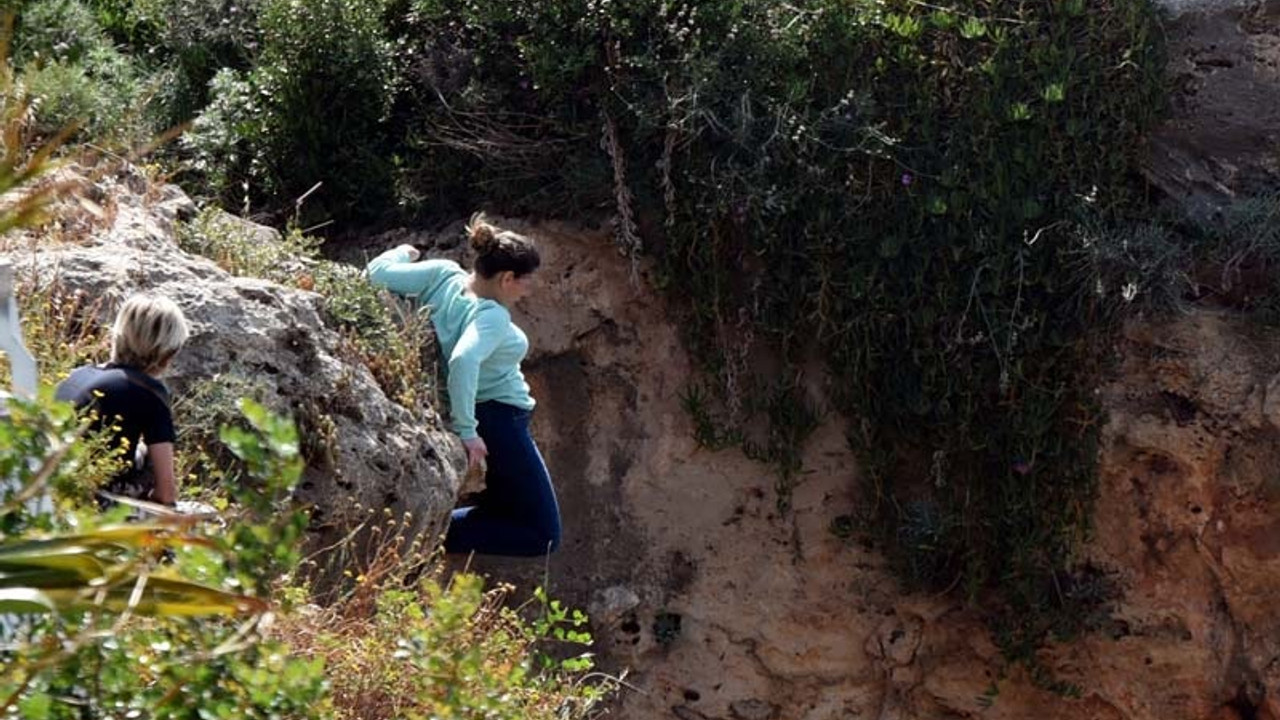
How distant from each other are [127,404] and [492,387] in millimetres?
1804

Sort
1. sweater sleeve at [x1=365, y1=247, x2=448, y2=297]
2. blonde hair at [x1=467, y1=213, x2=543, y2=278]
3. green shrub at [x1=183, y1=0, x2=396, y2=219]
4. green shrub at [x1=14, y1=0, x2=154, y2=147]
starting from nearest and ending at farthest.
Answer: blonde hair at [x1=467, y1=213, x2=543, y2=278] → sweater sleeve at [x1=365, y1=247, x2=448, y2=297] → green shrub at [x1=14, y1=0, x2=154, y2=147] → green shrub at [x1=183, y1=0, x2=396, y2=219]

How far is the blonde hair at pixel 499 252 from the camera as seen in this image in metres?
7.02

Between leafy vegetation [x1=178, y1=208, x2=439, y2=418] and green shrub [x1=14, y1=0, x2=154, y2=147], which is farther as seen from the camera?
green shrub [x1=14, y1=0, x2=154, y2=147]

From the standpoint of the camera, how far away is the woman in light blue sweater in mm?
6996

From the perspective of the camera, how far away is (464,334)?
700cm

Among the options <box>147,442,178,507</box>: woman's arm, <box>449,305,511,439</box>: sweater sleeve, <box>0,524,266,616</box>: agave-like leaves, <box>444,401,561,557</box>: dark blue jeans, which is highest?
<box>0,524,266,616</box>: agave-like leaves

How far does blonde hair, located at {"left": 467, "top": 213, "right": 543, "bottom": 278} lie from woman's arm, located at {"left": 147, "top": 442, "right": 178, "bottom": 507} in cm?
170

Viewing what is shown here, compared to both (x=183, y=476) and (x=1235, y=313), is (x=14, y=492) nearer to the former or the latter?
(x=183, y=476)

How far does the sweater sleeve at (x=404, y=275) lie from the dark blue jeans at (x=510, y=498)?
639 millimetres

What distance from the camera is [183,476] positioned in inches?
251

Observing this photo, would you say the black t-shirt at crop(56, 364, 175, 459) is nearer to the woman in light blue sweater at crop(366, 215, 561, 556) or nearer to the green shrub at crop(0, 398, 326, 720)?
the woman in light blue sweater at crop(366, 215, 561, 556)

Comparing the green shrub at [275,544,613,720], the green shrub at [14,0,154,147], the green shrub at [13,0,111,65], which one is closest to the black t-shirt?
the green shrub at [275,544,613,720]

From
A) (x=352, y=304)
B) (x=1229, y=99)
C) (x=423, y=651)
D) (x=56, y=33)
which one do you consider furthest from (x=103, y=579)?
(x=1229, y=99)

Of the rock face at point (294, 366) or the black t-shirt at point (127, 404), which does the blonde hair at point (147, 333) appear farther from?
the rock face at point (294, 366)
